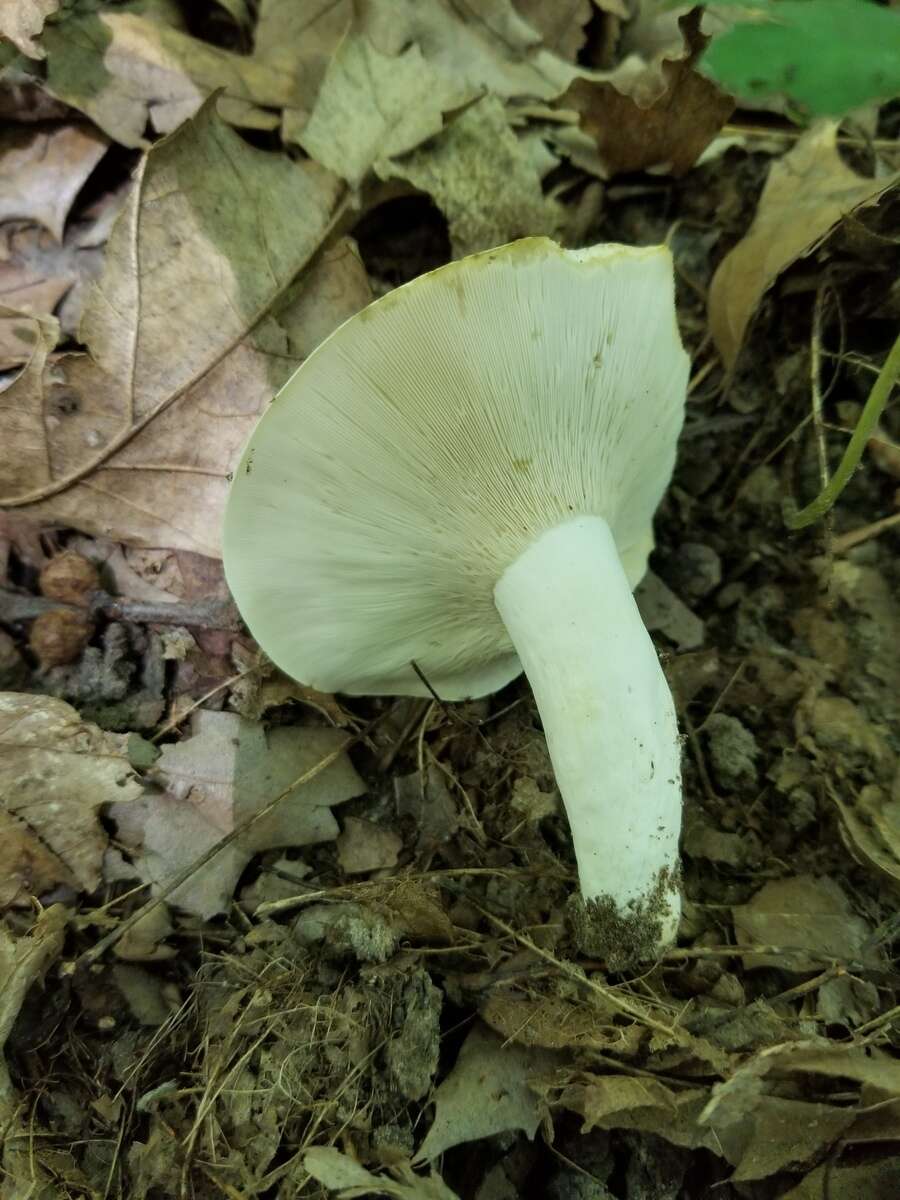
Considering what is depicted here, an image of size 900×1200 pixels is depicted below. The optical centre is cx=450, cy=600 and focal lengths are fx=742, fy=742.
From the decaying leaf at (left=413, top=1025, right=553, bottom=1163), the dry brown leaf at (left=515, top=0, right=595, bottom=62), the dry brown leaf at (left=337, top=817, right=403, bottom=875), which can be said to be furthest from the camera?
the dry brown leaf at (left=515, top=0, right=595, bottom=62)

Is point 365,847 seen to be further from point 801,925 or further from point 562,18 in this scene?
point 562,18

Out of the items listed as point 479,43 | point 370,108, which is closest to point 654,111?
point 479,43

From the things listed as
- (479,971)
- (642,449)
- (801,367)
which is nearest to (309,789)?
(479,971)

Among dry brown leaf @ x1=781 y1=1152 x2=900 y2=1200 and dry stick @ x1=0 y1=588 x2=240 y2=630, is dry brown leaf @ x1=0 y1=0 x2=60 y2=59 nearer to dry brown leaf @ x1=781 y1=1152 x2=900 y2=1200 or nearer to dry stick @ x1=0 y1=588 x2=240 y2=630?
dry stick @ x1=0 y1=588 x2=240 y2=630

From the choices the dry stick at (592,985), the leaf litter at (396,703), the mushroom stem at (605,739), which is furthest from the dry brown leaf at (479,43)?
the dry stick at (592,985)

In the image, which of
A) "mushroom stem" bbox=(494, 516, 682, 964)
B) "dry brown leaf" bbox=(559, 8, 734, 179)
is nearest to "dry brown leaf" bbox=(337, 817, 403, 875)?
"mushroom stem" bbox=(494, 516, 682, 964)

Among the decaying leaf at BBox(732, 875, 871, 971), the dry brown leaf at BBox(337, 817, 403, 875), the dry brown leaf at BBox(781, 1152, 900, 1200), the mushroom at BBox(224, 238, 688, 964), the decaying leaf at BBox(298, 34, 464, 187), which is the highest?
the decaying leaf at BBox(298, 34, 464, 187)
